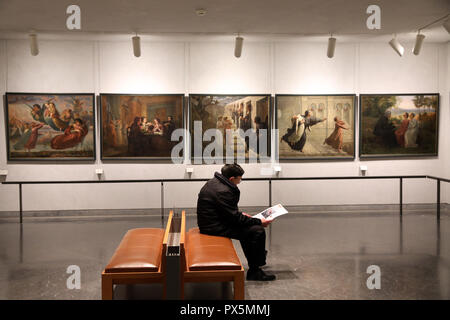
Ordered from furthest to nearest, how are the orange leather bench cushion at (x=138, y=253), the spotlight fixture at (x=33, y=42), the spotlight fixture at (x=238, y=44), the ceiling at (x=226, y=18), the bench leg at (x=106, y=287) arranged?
the spotlight fixture at (x=238, y=44), the spotlight fixture at (x=33, y=42), the ceiling at (x=226, y=18), the orange leather bench cushion at (x=138, y=253), the bench leg at (x=106, y=287)

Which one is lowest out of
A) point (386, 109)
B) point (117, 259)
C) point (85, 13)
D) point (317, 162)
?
point (117, 259)

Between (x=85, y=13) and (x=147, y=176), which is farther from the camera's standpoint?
(x=147, y=176)

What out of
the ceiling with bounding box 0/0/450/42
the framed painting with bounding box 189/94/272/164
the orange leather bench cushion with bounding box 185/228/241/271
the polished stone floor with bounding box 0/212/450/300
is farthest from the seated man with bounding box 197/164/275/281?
the framed painting with bounding box 189/94/272/164

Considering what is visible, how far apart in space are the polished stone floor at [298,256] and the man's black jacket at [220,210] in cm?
78

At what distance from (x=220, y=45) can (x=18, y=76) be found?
4936 millimetres

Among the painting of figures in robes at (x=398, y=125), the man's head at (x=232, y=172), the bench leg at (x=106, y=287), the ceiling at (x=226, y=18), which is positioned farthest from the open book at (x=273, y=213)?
the painting of figures in robes at (x=398, y=125)

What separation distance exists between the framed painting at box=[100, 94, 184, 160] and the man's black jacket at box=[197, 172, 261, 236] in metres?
4.78

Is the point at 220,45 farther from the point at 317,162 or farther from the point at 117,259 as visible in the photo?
the point at 117,259

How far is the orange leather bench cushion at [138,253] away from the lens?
14.9ft

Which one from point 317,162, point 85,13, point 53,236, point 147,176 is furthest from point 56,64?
point 317,162

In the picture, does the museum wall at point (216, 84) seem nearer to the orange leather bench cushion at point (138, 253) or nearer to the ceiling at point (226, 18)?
the ceiling at point (226, 18)

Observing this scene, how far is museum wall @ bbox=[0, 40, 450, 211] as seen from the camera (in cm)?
1017

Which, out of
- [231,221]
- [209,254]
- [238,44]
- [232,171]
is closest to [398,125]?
[238,44]

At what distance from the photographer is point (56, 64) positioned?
1013 centimetres
